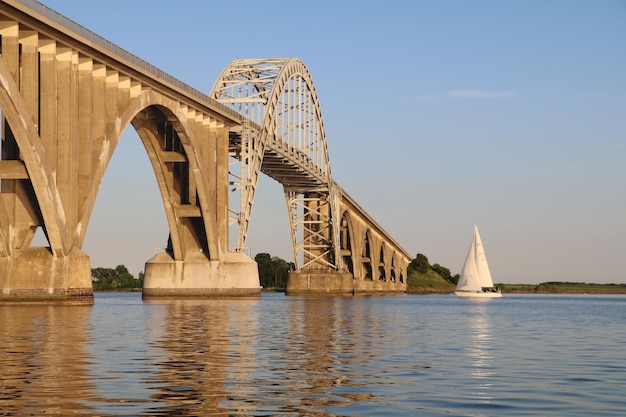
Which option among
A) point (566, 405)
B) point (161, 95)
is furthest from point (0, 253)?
point (566, 405)

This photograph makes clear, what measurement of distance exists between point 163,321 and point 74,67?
20.0 m

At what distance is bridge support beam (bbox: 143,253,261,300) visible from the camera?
83.2 meters

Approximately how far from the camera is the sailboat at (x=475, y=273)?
135 m

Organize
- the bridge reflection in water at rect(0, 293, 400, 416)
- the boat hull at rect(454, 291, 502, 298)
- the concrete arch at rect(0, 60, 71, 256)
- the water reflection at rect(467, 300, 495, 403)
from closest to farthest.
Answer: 1. the bridge reflection in water at rect(0, 293, 400, 416)
2. the water reflection at rect(467, 300, 495, 403)
3. the concrete arch at rect(0, 60, 71, 256)
4. the boat hull at rect(454, 291, 502, 298)

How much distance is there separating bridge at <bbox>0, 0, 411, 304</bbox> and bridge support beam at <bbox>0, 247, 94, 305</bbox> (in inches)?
2.5

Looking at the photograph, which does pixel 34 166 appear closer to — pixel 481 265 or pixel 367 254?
pixel 481 265

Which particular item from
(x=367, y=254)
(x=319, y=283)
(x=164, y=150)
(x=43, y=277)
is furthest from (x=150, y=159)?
(x=367, y=254)

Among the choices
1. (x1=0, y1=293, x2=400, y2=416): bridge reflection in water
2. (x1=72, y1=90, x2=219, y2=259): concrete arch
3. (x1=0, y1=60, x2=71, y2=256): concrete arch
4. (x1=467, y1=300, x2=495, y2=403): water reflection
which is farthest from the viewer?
(x1=72, y1=90, x2=219, y2=259): concrete arch

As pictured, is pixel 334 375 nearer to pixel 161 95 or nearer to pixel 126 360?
pixel 126 360

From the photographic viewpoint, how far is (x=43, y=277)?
53094 millimetres

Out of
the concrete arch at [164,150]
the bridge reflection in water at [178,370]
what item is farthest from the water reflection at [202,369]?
the concrete arch at [164,150]

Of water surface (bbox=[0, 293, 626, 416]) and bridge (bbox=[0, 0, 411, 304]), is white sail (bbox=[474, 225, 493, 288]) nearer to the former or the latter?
bridge (bbox=[0, 0, 411, 304])

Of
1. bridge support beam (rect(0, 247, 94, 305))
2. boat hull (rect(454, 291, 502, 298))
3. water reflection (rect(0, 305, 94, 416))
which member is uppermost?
bridge support beam (rect(0, 247, 94, 305))

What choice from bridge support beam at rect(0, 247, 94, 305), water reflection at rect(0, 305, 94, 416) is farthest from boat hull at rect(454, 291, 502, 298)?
water reflection at rect(0, 305, 94, 416)
